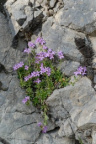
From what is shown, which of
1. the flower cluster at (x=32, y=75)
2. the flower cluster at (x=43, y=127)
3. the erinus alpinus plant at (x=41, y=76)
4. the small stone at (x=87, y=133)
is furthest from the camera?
the flower cluster at (x=32, y=75)

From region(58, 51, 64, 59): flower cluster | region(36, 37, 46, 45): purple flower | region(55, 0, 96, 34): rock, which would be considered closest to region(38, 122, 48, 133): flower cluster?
region(58, 51, 64, 59): flower cluster

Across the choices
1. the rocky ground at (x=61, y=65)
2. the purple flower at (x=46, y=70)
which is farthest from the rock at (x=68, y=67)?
the purple flower at (x=46, y=70)

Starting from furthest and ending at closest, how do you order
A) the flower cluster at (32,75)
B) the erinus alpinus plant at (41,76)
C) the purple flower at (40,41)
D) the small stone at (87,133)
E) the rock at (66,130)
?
the purple flower at (40,41) → the flower cluster at (32,75) → the erinus alpinus plant at (41,76) → the rock at (66,130) → the small stone at (87,133)

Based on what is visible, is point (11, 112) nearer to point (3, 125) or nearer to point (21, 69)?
Result: point (3, 125)

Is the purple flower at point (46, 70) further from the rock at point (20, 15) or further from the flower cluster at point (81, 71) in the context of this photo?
the rock at point (20, 15)

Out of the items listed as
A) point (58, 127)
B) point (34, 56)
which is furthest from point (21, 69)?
point (58, 127)

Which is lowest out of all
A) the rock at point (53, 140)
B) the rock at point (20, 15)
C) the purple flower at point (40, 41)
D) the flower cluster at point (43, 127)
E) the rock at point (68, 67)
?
the rock at point (53, 140)

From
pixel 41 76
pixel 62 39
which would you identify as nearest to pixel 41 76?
→ pixel 41 76
